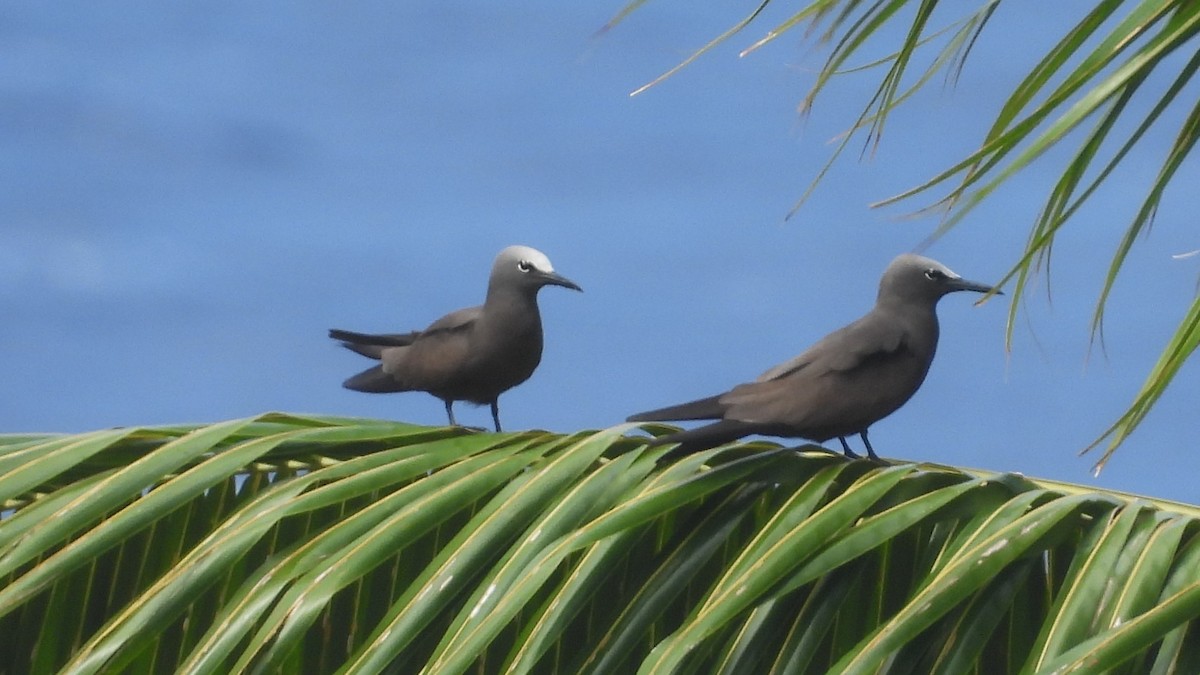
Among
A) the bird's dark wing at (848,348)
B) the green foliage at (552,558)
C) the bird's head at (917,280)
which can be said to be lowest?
the green foliage at (552,558)

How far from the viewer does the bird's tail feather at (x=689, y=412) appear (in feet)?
10.2

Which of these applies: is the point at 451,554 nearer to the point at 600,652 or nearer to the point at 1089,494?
the point at 600,652

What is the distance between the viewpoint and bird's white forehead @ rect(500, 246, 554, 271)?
16.5 feet

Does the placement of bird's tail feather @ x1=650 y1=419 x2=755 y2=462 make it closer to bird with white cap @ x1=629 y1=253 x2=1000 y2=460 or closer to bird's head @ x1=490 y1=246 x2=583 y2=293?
bird with white cap @ x1=629 y1=253 x2=1000 y2=460

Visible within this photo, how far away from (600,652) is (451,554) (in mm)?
291

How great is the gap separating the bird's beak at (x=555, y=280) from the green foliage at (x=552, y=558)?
1790mm

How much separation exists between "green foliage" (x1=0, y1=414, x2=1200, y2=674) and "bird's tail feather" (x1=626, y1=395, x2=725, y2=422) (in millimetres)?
55

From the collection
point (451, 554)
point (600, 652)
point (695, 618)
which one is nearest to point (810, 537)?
point (695, 618)

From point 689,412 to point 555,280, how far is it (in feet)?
6.24

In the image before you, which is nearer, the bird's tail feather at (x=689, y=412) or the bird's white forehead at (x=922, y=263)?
the bird's tail feather at (x=689, y=412)

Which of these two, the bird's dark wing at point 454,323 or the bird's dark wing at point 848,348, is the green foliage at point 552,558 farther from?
the bird's dark wing at point 454,323

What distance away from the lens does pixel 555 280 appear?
5.04 meters

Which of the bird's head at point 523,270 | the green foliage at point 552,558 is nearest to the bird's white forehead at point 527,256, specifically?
the bird's head at point 523,270

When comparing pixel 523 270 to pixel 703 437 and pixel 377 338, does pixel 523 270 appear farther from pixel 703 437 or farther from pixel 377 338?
pixel 703 437
